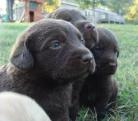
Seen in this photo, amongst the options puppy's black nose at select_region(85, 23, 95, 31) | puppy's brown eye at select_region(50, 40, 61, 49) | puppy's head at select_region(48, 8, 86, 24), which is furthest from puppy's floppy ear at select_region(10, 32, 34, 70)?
puppy's head at select_region(48, 8, 86, 24)

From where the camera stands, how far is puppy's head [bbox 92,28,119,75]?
435cm

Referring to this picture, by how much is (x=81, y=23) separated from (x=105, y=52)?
34cm

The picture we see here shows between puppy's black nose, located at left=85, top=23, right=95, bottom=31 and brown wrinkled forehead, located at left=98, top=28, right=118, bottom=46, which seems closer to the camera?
puppy's black nose, located at left=85, top=23, right=95, bottom=31

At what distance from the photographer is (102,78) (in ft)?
14.9

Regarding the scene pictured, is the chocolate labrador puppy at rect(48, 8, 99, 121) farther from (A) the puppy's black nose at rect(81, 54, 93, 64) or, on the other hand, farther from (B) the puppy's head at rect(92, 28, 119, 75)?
(A) the puppy's black nose at rect(81, 54, 93, 64)

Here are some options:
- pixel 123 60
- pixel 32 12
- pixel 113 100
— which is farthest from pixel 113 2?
pixel 113 100

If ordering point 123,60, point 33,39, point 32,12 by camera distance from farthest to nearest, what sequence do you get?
point 32,12, point 123,60, point 33,39

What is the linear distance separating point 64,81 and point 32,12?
27014mm

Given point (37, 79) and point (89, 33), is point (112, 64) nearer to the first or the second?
point (89, 33)

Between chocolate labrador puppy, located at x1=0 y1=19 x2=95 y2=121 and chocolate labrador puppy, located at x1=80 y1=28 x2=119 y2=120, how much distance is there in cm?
65

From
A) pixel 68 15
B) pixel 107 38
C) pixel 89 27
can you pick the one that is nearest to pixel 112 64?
pixel 107 38

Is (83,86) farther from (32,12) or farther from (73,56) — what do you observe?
(32,12)

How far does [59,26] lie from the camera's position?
12.1 ft

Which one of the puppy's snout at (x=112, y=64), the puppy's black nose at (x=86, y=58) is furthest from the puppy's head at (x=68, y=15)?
the puppy's black nose at (x=86, y=58)
